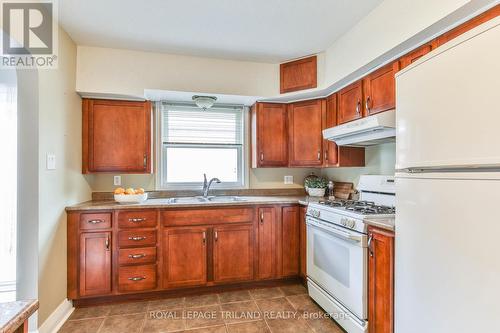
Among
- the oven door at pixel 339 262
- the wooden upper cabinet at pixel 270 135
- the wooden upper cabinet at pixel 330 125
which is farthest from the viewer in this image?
the wooden upper cabinet at pixel 270 135

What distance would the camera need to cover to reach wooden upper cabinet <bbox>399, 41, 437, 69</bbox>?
173cm

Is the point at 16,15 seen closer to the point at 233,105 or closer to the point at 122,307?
the point at 233,105

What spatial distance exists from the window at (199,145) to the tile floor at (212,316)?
4.26ft

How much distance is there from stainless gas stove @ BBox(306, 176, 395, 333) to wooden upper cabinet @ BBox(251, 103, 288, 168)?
0.80 metres

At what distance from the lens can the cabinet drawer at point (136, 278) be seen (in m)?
2.48

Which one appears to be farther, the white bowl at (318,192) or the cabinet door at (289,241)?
the white bowl at (318,192)

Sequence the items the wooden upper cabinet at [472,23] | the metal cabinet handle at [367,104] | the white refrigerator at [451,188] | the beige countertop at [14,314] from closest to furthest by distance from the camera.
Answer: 1. the beige countertop at [14,314]
2. the white refrigerator at [451,188]
3. the wooden upper cabinet at [472,23]
4. the metal cabinet handle at [367,104]

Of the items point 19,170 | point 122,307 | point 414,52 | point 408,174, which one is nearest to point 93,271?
point 122,307

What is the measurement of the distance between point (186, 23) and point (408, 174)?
206 cm

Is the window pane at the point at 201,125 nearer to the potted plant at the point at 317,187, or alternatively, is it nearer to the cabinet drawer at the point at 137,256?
the potted plant at the point at 317,187

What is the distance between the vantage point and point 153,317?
2.27m

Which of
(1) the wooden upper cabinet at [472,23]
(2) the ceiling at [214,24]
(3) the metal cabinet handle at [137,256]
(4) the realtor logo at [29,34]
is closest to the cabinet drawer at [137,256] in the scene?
(3) the metal cabinet handle at [137,256]

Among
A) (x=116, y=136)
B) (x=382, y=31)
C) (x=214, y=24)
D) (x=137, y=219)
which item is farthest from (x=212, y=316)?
(x=382, y=31)

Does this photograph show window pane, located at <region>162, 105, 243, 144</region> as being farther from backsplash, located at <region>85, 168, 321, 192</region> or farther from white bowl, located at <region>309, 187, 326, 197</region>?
white bowl, located at <region>309, 187, 326, 197</region>
